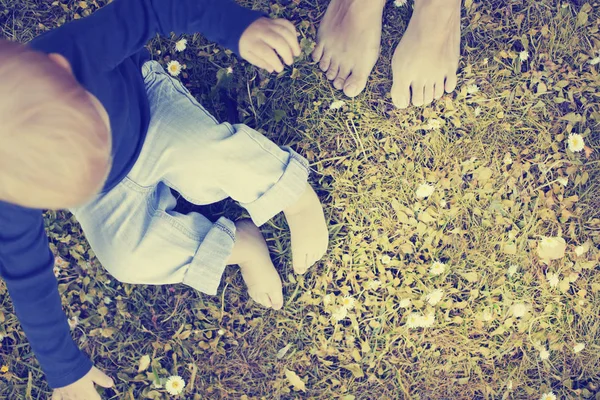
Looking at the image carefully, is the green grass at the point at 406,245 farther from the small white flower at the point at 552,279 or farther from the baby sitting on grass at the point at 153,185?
the baby sitting on grass at the point at 153,185

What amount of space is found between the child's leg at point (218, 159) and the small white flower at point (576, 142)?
1098 millimetres

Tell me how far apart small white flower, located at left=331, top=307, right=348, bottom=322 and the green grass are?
4 cm

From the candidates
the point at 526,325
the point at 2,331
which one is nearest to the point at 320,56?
the point at 526,325

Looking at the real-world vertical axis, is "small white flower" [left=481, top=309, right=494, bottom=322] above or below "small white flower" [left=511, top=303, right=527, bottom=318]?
below

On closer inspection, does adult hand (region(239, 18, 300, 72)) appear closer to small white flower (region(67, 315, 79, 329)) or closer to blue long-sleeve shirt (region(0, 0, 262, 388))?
blue long-sleeve shirt (region(0, 0, 262, 388))

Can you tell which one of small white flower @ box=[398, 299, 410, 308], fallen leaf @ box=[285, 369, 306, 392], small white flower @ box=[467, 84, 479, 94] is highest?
small white flower @ box=[467, 84, 479, 94]

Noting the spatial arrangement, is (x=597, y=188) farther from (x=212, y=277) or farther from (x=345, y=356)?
(x=212, y=277)

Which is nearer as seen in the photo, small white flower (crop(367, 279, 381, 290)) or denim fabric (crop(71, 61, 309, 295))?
denim fabric (crop(71, 61, 309, 295))

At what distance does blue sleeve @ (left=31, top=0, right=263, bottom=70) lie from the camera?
62.4 inches

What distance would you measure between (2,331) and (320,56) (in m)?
1.79

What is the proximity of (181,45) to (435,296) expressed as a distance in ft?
4.93

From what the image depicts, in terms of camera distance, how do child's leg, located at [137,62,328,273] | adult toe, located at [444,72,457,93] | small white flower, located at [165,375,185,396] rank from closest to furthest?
child's leg, located at [137,62,328,273], adult toe, located at [444,72,457,93], small white flower, located at [165,375,185,396]

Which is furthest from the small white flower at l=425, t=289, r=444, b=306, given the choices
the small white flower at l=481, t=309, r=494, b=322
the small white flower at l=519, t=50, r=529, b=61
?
the small white flower at l=519, t=50, r=529, b=61

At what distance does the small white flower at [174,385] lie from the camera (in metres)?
2.28
